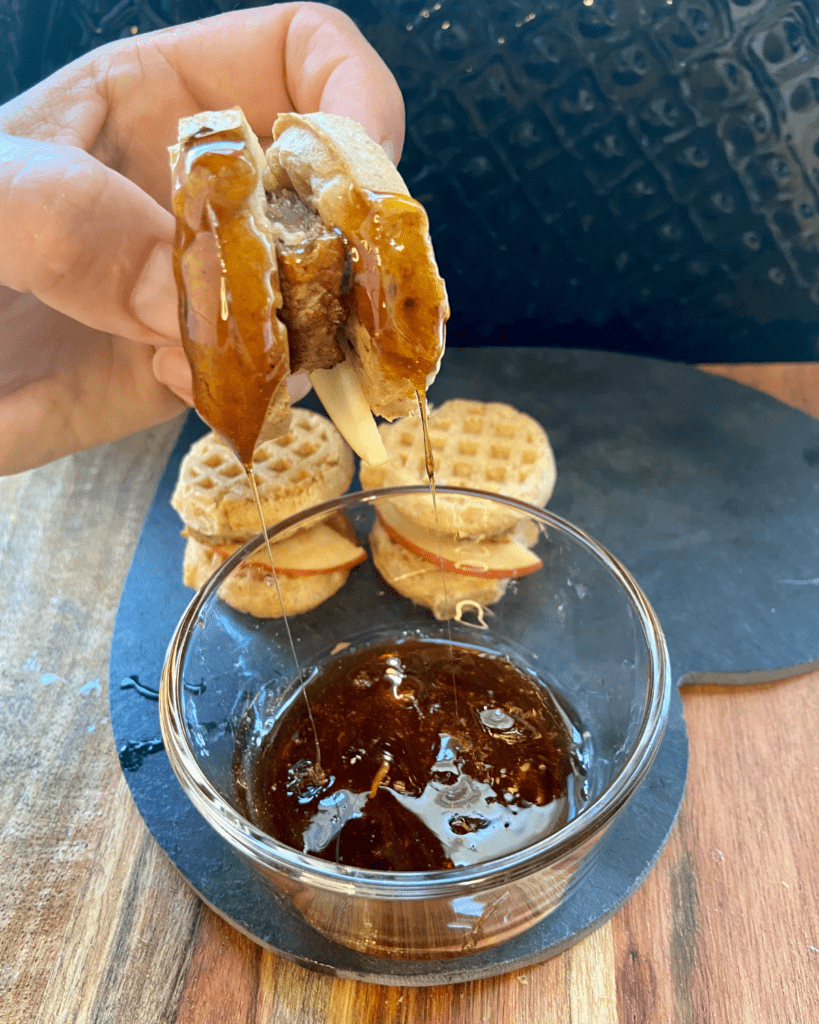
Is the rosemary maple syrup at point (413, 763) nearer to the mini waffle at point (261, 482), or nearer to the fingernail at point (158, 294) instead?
the mini waffle at point (261, 482)

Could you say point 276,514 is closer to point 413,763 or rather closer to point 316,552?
point 316,552

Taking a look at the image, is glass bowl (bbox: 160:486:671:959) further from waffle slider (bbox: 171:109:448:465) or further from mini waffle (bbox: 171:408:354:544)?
waffle slider (bbox: 171:109:448:465)

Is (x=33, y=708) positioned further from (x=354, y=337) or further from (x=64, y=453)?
A: (x=354, y=337)

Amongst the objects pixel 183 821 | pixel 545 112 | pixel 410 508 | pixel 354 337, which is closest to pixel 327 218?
pixel 354 337

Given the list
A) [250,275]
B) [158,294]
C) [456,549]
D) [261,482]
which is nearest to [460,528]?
[456,549]

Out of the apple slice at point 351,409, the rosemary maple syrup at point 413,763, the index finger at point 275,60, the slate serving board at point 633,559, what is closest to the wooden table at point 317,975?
the slate serving board at point 633,559

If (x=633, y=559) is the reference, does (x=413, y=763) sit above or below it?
above
